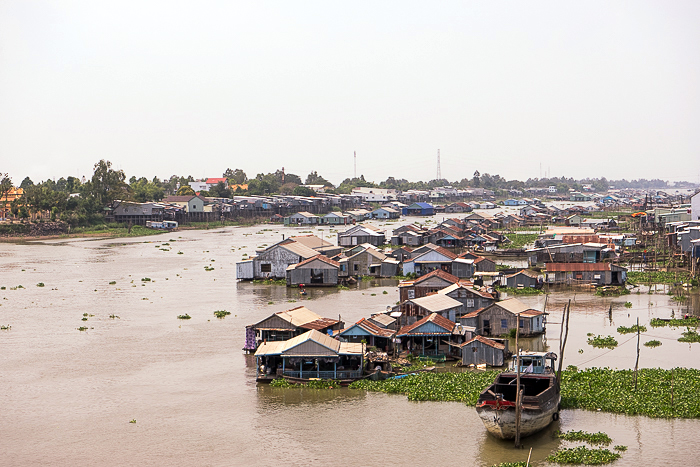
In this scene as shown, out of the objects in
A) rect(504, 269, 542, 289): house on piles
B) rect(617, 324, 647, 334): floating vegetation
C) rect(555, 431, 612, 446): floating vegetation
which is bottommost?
rect(555, 431, 612, 446): floating vegetation

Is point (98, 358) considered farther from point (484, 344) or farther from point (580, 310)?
point (580, 310)

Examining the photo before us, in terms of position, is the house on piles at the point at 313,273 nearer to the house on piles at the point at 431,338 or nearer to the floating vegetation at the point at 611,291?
the floating vegetation at the point at 611,291

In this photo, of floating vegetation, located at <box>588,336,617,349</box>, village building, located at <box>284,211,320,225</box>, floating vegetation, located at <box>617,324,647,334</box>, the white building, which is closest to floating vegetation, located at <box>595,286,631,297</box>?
floating vegetation, located at <box>617,324,647,334</box>

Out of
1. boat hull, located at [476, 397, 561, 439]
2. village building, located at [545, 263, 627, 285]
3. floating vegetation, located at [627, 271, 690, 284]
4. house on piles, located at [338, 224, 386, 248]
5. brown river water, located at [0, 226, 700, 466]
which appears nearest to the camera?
boat hull, located at [476, 397, 561, 439]

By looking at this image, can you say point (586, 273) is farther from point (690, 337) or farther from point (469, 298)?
point (469, 298)

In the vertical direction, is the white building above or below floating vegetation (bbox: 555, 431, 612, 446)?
above

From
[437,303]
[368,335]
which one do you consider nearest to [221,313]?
[368,335]

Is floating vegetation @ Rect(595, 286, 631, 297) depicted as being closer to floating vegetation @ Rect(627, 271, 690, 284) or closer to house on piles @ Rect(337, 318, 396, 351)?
floating vegetation @ Rect(627, 271, 690, 284)
